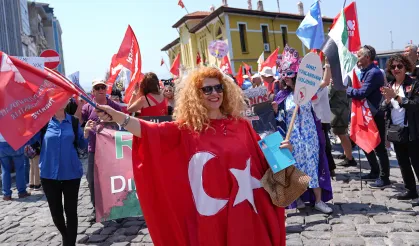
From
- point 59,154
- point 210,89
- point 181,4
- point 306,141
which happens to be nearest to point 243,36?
point 181,4

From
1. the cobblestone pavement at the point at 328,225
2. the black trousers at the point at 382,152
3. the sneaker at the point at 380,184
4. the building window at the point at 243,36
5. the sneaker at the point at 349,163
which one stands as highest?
the building window at the point at 243,36

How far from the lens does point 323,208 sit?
4.88 m

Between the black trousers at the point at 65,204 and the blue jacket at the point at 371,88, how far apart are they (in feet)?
13.4

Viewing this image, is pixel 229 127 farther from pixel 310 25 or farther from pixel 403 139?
pixel 310 25

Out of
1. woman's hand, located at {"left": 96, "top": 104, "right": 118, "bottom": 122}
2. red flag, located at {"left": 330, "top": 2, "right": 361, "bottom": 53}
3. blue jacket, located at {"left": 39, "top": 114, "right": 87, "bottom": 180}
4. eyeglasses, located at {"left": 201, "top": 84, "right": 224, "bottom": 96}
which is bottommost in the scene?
blue jacket, located at {"left": 39, "top": 114, "right": 87, "bottom": 180}

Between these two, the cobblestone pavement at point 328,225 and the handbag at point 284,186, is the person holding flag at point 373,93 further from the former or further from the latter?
the handbag at point 284,186

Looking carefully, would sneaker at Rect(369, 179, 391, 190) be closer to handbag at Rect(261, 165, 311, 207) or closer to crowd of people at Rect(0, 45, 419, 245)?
crowd of people at Rect(0, 45, 419, 245)

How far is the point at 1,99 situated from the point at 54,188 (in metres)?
2.14

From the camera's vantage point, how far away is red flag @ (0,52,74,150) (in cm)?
220

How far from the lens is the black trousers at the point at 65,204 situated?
4094 millimetres

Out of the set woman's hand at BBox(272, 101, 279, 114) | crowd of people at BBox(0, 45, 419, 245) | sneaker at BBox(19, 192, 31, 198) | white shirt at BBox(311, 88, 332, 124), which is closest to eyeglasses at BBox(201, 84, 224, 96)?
crowd of people at BBox(0, 45, 419, 245)

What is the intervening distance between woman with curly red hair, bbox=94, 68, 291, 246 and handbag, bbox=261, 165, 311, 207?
0.21ft

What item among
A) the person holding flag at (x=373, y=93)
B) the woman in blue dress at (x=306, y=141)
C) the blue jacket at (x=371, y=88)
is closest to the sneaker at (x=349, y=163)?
the person holding flag at (x=373, y=93)

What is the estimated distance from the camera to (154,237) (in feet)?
9.17
